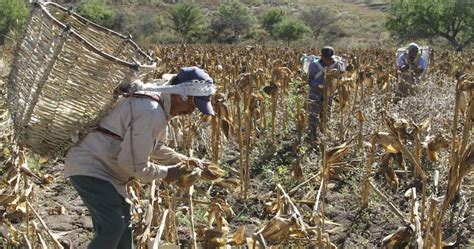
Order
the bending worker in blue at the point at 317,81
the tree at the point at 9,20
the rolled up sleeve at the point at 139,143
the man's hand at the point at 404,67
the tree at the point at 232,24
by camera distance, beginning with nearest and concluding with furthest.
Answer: the rolled up sleeve at the point at 139,143
the tree at the point at 9,20
the bending worker in blue at the point at 317,81
the man's hand at the point at 404,67
the tree at the point at 232,24

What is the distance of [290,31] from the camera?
52.1 m

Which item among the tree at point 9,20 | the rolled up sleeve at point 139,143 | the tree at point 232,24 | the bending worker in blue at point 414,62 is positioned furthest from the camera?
the tree at point 232,24

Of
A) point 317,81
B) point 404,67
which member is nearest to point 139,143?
point 317,81

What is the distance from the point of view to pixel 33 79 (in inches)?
106

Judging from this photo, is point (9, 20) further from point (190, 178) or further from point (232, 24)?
point (232, 24)

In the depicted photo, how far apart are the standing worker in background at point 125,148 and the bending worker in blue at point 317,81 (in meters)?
4.67

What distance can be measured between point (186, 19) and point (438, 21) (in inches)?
928

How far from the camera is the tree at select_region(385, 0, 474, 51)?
141 feet

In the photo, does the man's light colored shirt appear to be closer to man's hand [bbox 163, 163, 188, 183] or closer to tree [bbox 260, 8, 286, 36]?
man's hand [bbox 163, 163, 188, 183]

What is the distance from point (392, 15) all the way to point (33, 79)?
157 feet

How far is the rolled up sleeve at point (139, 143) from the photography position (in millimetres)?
2723

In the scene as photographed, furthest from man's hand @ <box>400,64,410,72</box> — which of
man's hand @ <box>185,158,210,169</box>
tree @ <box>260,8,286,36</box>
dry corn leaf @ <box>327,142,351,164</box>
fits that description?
tree @ <box>260,8,286,36</box>

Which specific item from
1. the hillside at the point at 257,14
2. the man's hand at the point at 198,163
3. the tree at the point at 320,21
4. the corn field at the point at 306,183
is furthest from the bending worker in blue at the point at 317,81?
the tree at the point at 320,21

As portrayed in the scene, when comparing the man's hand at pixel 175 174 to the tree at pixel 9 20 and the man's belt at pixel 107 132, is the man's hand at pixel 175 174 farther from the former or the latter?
the tree at pixel 9 20
